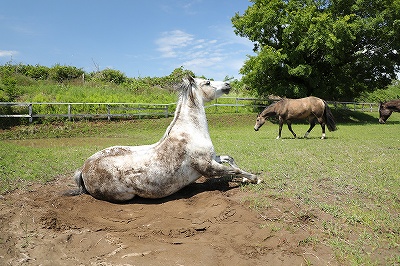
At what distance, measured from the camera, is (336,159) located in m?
9.16

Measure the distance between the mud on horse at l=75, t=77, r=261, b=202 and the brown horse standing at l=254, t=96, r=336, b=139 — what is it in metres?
11.3

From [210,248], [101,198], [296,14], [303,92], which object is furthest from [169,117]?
[210,248]

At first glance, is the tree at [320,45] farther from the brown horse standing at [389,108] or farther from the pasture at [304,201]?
the pasture at [304,201]

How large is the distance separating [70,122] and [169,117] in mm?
8394

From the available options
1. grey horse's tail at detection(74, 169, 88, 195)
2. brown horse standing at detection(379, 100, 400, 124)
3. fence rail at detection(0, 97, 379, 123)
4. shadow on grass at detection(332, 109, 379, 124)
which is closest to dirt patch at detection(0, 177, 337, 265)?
grey horse's tail at detection(74, 169, 88, 195)

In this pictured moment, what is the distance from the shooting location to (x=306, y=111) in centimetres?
1697

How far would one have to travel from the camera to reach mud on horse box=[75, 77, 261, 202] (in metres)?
5.78

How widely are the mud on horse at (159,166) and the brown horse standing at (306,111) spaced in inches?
446

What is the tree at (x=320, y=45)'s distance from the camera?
96.4ft

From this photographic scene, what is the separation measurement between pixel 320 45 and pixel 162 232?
28542mm

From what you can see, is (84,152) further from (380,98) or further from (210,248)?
(380,98)

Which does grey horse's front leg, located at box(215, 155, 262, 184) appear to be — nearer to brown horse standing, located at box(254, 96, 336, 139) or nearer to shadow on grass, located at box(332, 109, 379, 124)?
brown horse standing, located at box(254, 96, 336, 139)

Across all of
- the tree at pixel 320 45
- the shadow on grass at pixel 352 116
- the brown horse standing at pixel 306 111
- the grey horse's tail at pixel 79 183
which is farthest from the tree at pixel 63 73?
the grey horse's tail at pixel 79 183

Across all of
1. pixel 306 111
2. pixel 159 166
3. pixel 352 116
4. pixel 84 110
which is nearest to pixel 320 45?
pixel 352 116
